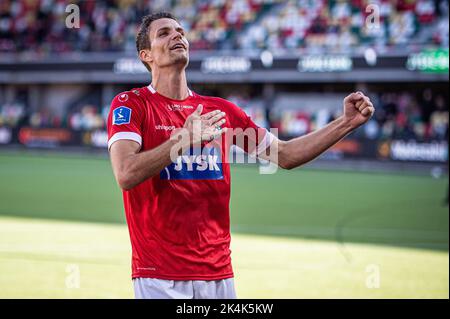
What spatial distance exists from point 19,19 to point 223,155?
3778 centimetres

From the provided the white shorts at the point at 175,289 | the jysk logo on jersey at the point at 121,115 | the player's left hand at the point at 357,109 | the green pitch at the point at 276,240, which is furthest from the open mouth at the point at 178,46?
the green pitch at the point at 276,240

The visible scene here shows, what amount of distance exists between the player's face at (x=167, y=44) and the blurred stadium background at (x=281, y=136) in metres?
4.37

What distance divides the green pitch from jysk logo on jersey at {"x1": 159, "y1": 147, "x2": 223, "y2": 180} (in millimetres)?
4204

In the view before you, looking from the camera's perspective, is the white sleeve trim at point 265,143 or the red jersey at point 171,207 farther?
the white sleeve trim at point 265,143

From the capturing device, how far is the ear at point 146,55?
4523mm

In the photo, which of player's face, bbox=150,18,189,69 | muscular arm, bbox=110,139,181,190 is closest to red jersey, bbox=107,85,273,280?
muscular arm, bbox=110,139,181,190

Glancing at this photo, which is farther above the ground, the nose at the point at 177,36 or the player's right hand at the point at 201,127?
the nose at the point at 177,36

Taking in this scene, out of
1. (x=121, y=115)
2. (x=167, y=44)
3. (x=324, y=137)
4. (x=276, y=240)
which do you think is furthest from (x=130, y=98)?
(x=276, y=240)

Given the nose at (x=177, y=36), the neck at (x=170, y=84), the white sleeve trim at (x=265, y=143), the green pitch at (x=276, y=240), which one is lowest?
the green pitch at (x=276, y=240)

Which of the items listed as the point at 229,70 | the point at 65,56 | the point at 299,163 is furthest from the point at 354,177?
the point at 299,163

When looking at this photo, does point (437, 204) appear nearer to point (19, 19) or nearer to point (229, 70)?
point (229, 70)

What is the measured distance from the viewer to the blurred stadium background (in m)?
9.84

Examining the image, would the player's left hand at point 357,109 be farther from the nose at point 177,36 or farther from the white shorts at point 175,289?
the white shorts at point 175,289

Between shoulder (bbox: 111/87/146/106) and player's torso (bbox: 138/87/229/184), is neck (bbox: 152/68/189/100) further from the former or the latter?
shoulder (bbox: 111/87/146/106)
